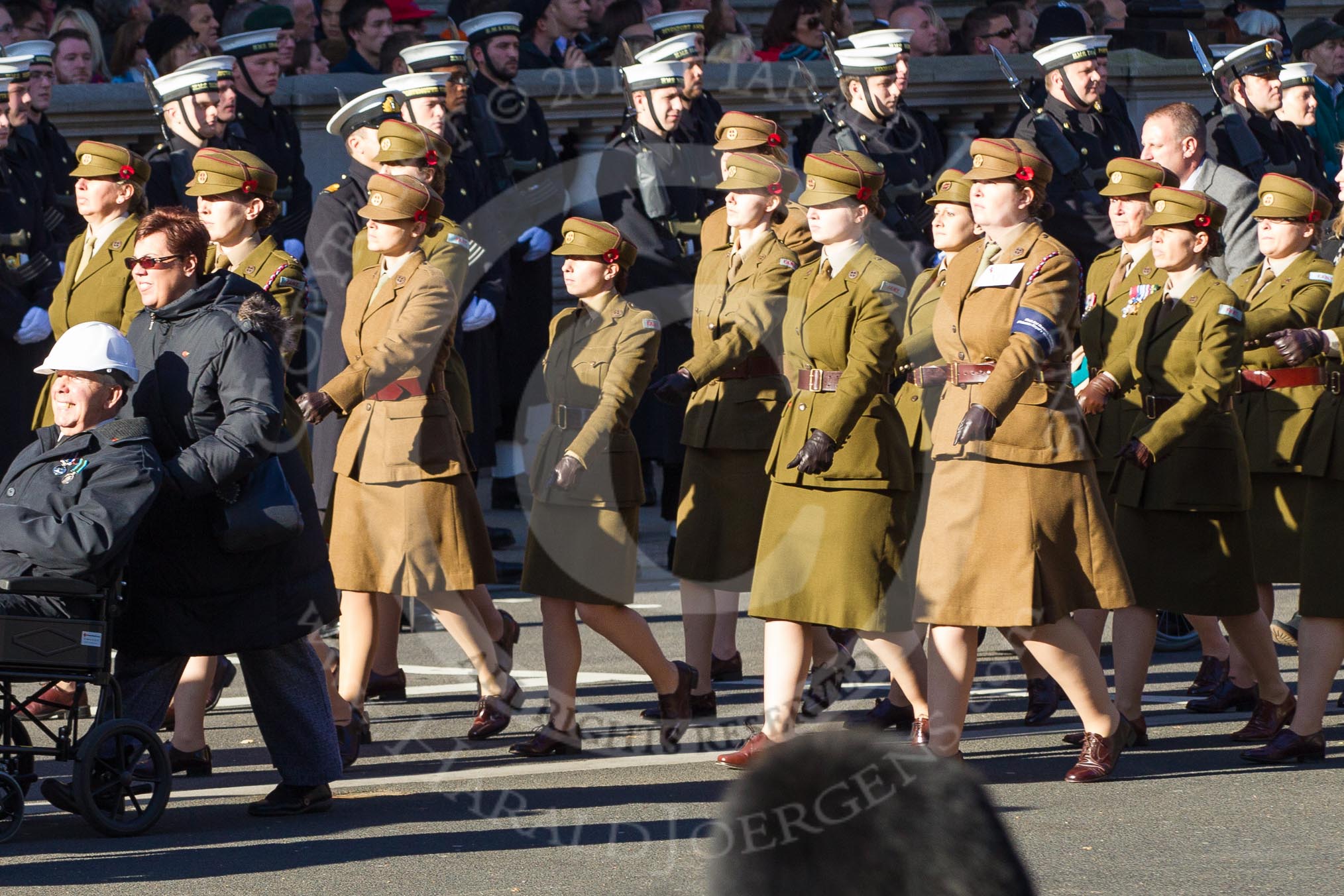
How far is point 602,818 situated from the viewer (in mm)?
5512

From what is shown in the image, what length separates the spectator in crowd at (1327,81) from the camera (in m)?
11.8

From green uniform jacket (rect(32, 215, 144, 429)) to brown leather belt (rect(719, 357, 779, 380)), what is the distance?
199 cm

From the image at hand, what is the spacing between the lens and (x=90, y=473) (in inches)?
207

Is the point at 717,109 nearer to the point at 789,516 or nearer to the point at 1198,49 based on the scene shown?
the point at 1198,49

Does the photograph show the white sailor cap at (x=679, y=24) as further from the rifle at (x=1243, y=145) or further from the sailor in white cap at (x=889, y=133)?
the rifle at (x=1243, y=145)

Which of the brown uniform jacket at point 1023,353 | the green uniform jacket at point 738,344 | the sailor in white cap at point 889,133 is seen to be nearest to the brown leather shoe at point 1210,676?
the brown uniform jacket at point 1023,353

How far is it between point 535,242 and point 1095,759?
547 cm

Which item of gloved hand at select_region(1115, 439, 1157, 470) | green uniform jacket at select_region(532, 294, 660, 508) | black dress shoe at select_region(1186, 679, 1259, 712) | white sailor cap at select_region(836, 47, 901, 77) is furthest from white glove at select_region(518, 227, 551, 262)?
gloved hand at select_region(1115, 439, 1157, 470)

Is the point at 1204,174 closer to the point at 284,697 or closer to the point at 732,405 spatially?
the point at 732,405

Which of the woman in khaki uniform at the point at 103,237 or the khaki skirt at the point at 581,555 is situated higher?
the woman in khaki uniform at the point at 103,237

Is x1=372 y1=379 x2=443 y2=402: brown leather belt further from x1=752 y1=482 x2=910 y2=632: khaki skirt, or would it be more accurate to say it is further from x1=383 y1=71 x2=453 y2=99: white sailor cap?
x1=383 y1=71 x2=453 y2=99: white sailor cap

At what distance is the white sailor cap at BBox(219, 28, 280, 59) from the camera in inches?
385

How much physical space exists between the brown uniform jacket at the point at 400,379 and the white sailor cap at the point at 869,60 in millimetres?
3772

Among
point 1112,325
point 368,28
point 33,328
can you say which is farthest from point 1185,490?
point 368,28
